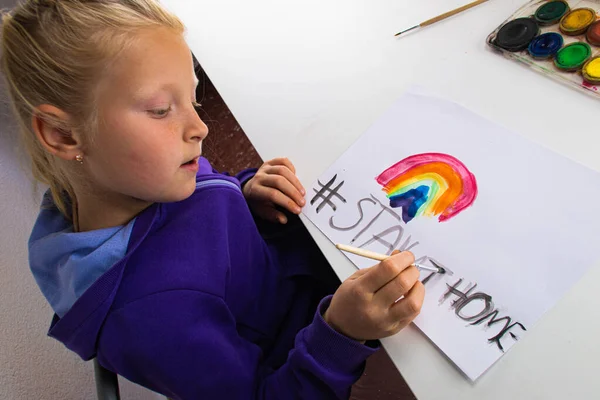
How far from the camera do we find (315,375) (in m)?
0.47

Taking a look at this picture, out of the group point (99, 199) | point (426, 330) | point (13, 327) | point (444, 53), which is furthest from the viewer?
point (13, 327)

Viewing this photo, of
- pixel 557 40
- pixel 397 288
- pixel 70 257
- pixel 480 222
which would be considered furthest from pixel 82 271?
pixel 557 40

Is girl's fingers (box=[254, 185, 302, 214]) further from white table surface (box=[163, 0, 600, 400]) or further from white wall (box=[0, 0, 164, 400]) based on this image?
white wall (box=[0, 0, 164, 400])

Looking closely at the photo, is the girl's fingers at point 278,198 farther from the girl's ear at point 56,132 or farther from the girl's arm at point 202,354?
the girl's ear at point 56,132

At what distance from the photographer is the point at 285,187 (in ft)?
1.88

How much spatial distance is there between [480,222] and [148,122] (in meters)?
0.37

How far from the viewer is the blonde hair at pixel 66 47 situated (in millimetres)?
427

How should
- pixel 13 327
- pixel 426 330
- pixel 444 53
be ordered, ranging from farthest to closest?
pixel 13 327 < pixel 444 53 < pixel 426 330

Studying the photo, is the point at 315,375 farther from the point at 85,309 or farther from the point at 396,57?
the point at 396,57

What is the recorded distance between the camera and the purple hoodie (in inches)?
18.3

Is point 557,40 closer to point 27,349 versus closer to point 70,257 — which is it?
point 70,257

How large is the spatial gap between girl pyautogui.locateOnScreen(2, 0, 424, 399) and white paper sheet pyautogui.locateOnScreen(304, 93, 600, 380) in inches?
2.0

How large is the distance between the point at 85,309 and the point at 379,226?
34 cm

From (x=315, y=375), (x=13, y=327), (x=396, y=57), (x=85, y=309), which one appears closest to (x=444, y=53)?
(x=396, y=57)
